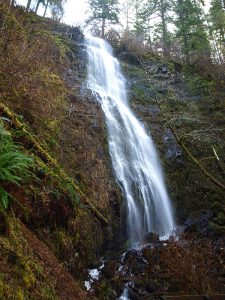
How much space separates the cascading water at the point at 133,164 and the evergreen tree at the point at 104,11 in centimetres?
1561

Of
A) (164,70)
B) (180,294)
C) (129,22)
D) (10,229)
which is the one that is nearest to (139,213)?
(180,294)

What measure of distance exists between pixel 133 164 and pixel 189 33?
1465 centimetres

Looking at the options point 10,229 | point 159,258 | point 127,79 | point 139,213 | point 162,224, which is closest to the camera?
point 10,229

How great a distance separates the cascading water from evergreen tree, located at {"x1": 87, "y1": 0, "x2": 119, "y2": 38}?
15.6 meters

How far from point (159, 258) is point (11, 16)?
812cm

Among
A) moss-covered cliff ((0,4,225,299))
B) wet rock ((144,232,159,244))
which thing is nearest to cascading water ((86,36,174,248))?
wet rock ((144,232,159,244))

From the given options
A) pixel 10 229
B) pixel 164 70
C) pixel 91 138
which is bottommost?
pixel 10 229

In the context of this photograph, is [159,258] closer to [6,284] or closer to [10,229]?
[10,229]

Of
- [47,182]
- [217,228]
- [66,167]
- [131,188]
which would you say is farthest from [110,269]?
[217,228]

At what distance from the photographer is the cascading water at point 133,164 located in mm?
9605

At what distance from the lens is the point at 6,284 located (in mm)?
2826

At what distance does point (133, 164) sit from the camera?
11.2 metres

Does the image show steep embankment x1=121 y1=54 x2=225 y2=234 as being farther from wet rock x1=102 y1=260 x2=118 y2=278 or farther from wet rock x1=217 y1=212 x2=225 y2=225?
wet rock x1=102 y1=260 x2=118 y2=278

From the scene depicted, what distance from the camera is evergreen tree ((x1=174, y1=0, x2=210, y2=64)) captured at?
2198cm
